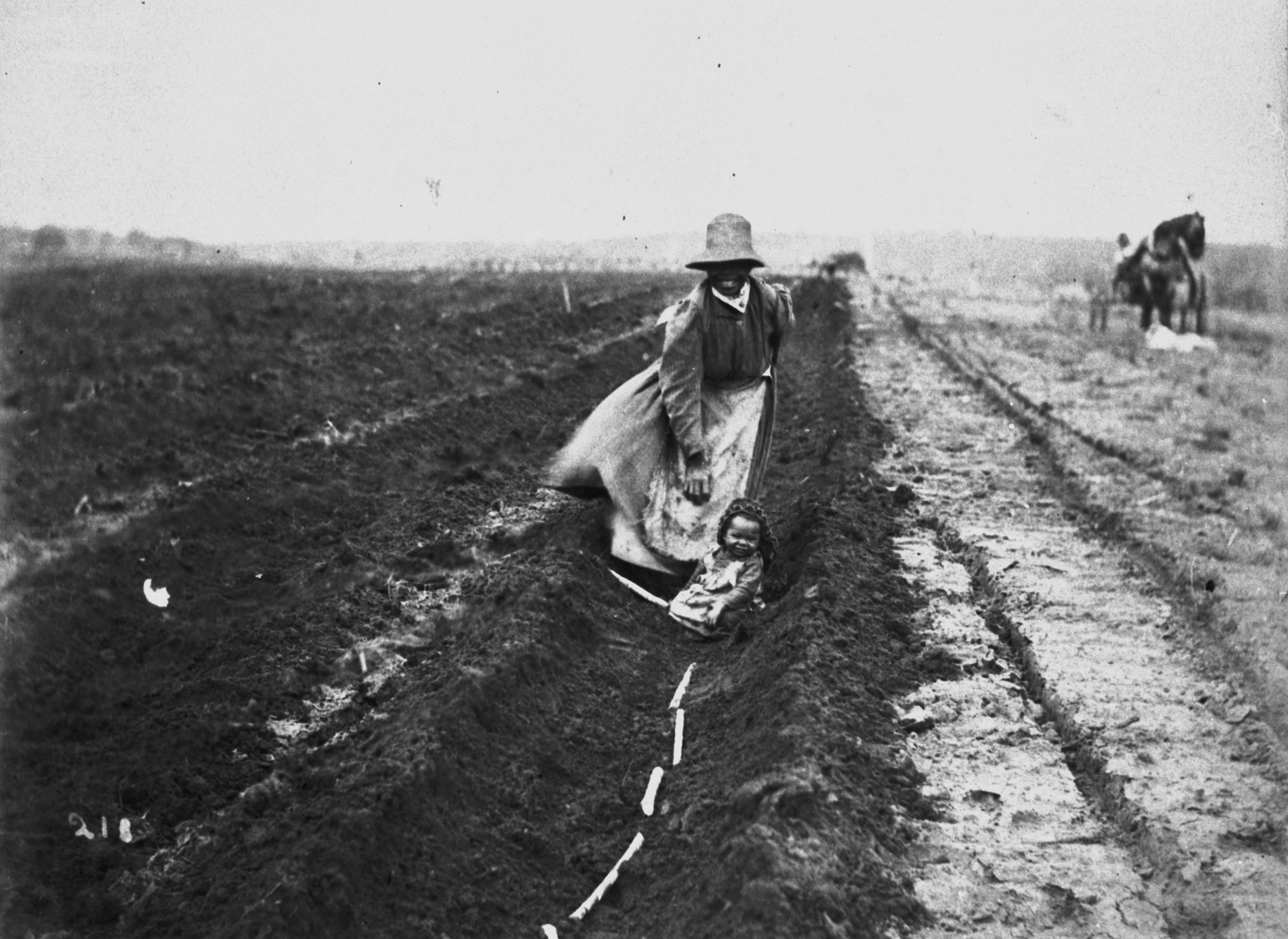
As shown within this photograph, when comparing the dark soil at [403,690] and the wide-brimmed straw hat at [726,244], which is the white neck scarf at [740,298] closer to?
the wide-brimmed straw hat at [726,244]

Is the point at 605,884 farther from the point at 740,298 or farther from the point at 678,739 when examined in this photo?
the point at 740,298

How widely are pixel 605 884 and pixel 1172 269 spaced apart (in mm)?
18117

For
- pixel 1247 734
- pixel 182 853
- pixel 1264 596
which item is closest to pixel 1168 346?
pixel 1264 596

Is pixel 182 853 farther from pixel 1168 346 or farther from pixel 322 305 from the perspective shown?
pixel 1168 346

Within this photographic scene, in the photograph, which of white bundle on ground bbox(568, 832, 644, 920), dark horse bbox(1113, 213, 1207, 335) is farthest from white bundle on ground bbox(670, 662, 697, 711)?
dark horse bbox(1113, 213, 1207, 335)

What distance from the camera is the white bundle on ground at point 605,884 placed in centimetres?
423

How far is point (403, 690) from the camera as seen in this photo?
19.2 feet

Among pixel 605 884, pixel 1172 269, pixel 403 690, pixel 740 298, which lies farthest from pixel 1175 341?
pixel 605 884

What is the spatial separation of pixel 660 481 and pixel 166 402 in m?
4.98

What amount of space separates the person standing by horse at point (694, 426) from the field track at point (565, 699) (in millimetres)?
385

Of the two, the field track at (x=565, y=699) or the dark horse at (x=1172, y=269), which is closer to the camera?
the field track at (x=565, y=699)

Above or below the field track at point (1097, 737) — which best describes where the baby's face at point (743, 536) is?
above

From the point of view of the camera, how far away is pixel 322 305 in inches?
642

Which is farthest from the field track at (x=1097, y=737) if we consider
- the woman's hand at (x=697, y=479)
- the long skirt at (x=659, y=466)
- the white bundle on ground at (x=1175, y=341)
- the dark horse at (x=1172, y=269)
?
the dark horse at (x=1172, y=269)
